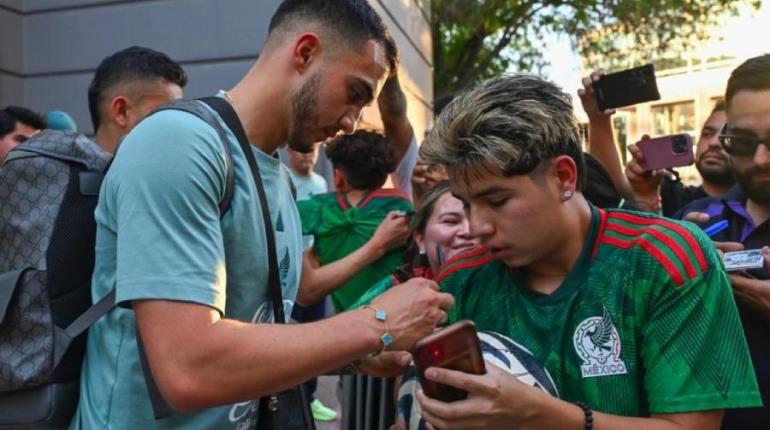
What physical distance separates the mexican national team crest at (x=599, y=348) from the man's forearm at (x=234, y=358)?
562 mm

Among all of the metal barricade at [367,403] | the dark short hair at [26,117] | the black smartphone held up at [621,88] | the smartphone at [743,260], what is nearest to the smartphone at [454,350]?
the smartphone at [743,260]

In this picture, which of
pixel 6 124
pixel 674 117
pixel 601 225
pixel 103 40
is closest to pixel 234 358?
pixel 601 225

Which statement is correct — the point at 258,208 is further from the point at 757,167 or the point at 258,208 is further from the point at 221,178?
the point at 757,167

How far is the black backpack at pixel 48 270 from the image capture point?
1.92 m

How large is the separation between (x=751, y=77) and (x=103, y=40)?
219 inches

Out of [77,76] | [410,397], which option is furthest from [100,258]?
[77,76]

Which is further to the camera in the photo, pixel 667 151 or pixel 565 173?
pixel 667 151

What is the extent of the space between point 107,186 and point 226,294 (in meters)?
0.37

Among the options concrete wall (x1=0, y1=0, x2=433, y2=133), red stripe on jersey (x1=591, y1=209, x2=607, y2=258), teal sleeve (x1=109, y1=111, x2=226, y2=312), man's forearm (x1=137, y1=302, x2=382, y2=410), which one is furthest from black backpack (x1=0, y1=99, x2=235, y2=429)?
concrete wall (x1=0, y1=0, x2=433, y2=133)

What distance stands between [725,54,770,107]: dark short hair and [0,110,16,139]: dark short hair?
13.0 ft

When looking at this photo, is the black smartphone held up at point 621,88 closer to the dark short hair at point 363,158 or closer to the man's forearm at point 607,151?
the man's forearm at point 607,151

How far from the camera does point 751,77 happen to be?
9.35 ft

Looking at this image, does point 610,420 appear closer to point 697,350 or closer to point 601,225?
point 697,350

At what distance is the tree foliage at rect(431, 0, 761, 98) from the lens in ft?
52.8
